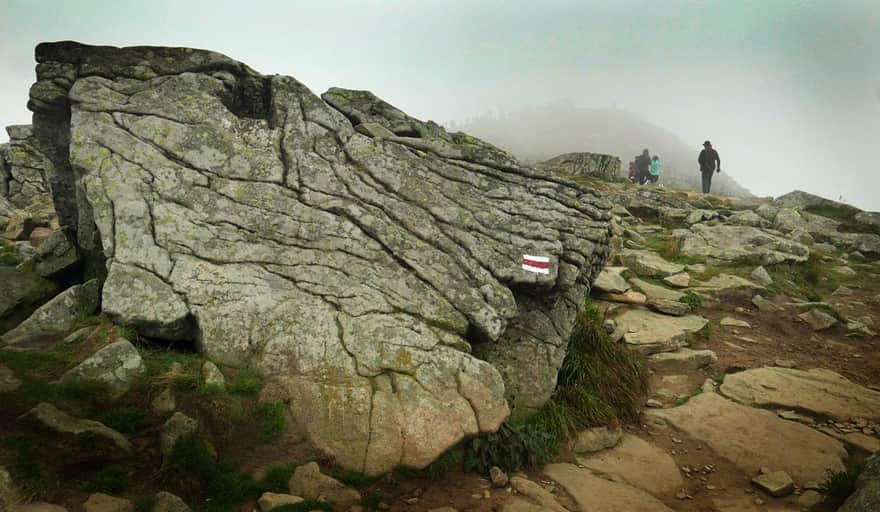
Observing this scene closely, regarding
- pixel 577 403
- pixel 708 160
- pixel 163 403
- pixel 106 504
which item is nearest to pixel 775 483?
pixel 577 403

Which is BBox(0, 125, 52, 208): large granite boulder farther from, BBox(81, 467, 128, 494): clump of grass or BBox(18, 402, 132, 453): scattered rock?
BBox(81, 467, 128, 494): clump of grass

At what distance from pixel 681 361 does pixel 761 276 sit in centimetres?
777

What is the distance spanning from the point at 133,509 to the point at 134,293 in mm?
4157

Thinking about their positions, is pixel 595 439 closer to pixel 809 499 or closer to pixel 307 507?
pixel 809 499

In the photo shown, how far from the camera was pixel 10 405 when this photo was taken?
574cm

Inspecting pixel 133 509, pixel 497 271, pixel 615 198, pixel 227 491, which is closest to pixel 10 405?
pixel 133 509

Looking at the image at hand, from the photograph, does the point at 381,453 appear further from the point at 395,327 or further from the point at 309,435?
the point at 395,327

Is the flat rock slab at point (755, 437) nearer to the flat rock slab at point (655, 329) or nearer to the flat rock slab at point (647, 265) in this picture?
the flat rock slab at point (655, 329)

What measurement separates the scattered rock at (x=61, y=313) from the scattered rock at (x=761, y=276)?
20654mm

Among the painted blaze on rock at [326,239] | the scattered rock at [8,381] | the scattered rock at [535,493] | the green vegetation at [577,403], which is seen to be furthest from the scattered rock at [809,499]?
the scattered rock at [8,381]

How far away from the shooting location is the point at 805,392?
10.3 m

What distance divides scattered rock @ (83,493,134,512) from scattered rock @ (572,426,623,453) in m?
7.25

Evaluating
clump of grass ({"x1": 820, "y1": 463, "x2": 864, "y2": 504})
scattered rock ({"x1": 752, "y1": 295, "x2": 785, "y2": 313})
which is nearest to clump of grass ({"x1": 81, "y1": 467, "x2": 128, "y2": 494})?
clump of grass ({"x1": 820, "y1": 463, "x2": 864, "y2": 504})

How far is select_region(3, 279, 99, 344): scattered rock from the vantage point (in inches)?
311
